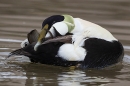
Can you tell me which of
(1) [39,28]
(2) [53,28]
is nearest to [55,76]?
(2) [53,28]

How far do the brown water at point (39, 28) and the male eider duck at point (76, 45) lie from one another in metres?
0.15

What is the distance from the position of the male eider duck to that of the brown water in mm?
146

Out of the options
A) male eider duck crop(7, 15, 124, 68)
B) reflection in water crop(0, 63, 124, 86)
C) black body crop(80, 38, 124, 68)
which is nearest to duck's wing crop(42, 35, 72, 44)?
male eider duck crop(7, 15, 124, 68)

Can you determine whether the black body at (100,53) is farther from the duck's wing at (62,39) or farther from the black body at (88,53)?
the duck's wing at (62,39)

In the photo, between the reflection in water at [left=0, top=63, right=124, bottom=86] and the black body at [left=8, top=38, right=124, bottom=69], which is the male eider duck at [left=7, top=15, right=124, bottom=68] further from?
the reflection in water at [left=0, top=63, right=124, bottom=86]

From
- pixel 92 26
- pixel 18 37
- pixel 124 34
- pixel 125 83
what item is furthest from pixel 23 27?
pixel 125 83

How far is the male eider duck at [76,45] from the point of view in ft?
17.3

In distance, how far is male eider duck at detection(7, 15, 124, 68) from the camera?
207 inches

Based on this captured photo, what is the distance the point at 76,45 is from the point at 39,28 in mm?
2677

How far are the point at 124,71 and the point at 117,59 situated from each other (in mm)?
153

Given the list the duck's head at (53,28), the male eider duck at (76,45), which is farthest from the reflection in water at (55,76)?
the duck's head at (53,28)

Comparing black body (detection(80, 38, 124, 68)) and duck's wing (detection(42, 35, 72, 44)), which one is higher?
duck's wing (detection(42, 35, 72, 44))

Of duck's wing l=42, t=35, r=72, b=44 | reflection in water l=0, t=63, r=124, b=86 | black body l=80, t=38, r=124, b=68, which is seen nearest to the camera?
reflection in water l=0, t=63, r=124, b=86

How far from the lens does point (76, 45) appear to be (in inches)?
208
